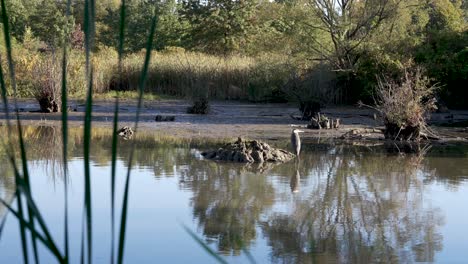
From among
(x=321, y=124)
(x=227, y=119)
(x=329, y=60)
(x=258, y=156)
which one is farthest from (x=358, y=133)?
(x=329, y=60)

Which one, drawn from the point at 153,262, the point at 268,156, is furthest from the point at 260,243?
the point at 268,156

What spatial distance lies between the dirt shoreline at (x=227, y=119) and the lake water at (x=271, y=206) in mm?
4212

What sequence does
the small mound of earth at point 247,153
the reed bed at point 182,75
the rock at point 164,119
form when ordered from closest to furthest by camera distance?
the small mound of earth at point 247,153 → the rock at point 164,119 → the reed bed at point 182,75

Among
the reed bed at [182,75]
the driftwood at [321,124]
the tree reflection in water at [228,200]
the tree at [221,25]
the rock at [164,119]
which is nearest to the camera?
the tree reflection in water at [228,200]

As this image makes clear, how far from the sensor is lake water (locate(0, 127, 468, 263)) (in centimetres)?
811

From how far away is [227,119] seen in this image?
24.5 meters

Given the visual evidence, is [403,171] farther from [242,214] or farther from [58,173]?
[58,173]

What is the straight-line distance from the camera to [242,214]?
394 inches

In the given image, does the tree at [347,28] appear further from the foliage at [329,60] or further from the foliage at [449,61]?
the foliage at [449,61]

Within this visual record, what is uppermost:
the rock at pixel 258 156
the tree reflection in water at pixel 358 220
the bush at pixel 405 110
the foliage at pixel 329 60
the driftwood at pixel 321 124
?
the foliage at pixel 329 60

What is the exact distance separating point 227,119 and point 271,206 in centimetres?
1408

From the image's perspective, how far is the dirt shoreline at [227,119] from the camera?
2074 centimetres

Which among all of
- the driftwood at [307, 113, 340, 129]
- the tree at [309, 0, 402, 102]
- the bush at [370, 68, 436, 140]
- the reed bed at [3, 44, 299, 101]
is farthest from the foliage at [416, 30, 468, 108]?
the bush at [370, 68, 436, 140]

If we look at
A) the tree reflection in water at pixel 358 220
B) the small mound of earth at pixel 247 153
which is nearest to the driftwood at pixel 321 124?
the small mound of earth at pixel 247 153
